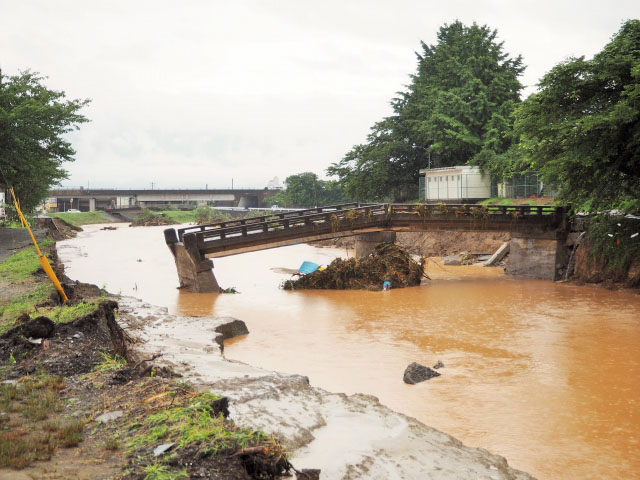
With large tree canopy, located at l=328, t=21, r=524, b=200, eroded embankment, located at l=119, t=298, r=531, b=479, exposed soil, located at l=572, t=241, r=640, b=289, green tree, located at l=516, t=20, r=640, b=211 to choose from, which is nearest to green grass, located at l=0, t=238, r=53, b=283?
eroded embankment, located at l=119, t=298, r=531, b=479

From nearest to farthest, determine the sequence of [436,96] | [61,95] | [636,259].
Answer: [636,259] < [61,95] < [436,96]

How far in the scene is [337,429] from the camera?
8180 millimetres

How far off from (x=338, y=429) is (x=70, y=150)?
32612 mm

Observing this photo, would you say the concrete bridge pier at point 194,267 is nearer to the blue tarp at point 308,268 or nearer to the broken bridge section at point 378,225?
the broken bridge section at point 378,225

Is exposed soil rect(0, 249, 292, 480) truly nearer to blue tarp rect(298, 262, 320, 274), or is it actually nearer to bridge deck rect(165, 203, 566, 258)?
bridge deck rect(165, 203, 566, 258)

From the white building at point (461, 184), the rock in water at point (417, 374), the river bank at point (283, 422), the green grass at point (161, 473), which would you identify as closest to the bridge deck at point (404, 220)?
the rock in water at point (417, 374)

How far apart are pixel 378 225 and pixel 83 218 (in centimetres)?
7940

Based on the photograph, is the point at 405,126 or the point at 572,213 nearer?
the point at 572,213

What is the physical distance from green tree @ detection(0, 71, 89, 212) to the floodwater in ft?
23.8

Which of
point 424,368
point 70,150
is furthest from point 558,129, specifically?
point 70,150

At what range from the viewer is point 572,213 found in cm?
2838

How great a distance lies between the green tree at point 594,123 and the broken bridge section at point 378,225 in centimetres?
385

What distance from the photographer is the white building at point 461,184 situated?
1959 inches

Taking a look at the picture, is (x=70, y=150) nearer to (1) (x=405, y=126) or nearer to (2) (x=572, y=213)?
(2) (x=572, y=213)
